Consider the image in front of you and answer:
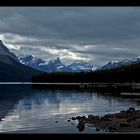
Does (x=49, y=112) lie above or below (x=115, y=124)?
above

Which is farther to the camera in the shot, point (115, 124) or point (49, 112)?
point (49, 112)

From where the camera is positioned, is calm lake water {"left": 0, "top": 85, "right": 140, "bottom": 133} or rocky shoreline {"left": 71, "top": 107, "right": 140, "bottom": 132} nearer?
rocky shoreline {"left": 71, "top": 107, "right": 140, "bottom": 132}

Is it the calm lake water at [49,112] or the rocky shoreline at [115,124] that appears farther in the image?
the calm lake water at [49,112]

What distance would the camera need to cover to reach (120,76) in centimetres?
11831
